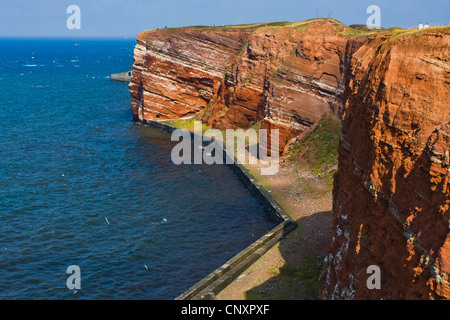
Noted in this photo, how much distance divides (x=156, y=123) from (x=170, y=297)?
45444mm

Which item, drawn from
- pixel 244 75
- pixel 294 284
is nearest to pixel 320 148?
pixel 244 75

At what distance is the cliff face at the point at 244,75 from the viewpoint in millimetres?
51000

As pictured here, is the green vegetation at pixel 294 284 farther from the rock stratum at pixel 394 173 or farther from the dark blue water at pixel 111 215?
the dark blue water at pixel 111 215

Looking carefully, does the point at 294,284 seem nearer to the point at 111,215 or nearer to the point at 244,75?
the point at 111,215

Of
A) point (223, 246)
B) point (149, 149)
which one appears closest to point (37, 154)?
point (149, 149)

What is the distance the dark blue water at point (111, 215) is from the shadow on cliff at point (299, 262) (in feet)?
14.5

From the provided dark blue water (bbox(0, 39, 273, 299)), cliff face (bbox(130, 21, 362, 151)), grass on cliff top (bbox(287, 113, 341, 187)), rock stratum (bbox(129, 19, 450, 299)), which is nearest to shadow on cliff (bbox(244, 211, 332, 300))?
rock stratum (bbox(129, 19, 450, 299))

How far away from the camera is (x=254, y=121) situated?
207 ft

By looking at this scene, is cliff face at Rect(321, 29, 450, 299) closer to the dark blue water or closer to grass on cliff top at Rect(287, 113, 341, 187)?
the dark blue water

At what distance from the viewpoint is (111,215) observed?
137 ft

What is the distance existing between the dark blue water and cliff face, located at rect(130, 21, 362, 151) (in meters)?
6.84

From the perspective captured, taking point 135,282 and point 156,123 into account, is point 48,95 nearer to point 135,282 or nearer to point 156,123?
point 156,123

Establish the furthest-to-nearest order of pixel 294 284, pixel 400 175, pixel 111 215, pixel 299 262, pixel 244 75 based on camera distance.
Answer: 1. pixel 244 75
2. pixel 111 215
3. pixel 299 262
4. pixel 294 284
5. pixel 400 175

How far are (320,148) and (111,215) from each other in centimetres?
2163
